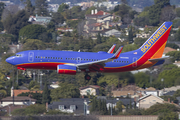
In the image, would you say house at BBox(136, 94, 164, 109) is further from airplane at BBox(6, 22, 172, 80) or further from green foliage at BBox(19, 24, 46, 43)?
green foliage at BBox(19, 24, 46, 43)

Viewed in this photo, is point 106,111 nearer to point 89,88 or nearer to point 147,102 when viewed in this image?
point 147,102

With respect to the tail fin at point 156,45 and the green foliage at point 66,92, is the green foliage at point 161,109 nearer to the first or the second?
the green foliage at point 66,92

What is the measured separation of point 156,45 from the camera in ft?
165

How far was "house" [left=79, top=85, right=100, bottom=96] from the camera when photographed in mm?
101244

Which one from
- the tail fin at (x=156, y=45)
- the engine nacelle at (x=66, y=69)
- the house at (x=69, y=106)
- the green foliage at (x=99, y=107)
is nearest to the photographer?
the engine nacelle at (x=66, y=69)

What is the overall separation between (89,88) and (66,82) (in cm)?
696

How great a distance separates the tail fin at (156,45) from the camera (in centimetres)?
4988

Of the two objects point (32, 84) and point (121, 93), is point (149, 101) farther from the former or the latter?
point (32, 84)

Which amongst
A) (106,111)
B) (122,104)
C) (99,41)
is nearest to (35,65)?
(106,111)

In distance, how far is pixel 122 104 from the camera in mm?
86312

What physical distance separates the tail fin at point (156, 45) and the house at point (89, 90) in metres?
51.4

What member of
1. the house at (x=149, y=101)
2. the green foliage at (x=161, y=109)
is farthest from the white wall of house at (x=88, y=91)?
the green foliage at (x=161, y=109)

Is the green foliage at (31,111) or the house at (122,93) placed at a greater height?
the house at (122,93)

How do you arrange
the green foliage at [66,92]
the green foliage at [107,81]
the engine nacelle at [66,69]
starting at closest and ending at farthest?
the engine nacelle at [66,69], the green foliage at [107,81], the green foliage at [66,92]
